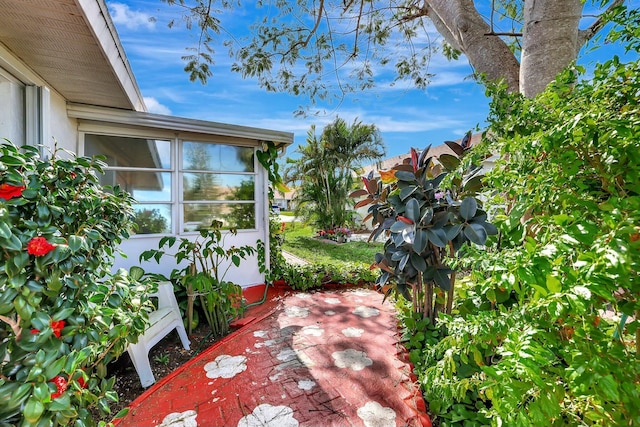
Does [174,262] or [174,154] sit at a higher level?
[174,154]

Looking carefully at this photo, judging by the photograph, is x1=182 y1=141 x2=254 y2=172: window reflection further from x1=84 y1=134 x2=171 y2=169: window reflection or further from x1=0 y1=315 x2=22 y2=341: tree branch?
x1=0 y1=315 x2=22 y2=341: tree branch

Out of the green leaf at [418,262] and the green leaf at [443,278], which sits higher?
the green leaf at [418,262]

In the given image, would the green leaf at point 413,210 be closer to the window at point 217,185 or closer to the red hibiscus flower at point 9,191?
the red hibiscus flower at point 9,191

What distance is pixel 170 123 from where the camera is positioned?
3.92 meters

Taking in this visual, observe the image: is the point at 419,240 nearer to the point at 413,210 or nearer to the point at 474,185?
the point at 413,210

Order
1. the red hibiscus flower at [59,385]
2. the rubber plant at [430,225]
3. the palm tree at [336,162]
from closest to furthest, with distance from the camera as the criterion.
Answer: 1. the red hibiscus flower at [59,385]
2. the rubber plant at [430,225]
3. the palm tree at [336,162]

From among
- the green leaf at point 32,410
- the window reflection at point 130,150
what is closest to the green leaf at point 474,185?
the green leaf at point 32,410

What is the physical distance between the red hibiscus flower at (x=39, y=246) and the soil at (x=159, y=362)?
60.4 inches

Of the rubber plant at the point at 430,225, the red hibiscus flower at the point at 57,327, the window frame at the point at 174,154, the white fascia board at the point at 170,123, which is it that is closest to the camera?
the red hibiscus flower at the point at 57,327

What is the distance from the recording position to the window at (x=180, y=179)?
4.00 metres

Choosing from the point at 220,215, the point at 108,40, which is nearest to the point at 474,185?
the point at 108,40

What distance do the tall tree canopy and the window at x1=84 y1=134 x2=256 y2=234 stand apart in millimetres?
1443

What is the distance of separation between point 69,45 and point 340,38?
428 cm

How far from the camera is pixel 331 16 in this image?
489cm
